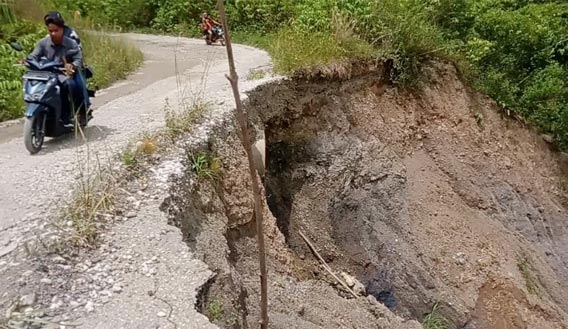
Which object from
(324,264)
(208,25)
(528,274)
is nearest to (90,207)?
(324,264)

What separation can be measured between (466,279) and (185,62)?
7.00 m

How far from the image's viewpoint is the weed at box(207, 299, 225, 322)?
13.6 feet

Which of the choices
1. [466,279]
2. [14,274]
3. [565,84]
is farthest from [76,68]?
[565,84]

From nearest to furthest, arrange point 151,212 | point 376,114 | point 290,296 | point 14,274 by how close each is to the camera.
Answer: point 14,274 → point 151,212 → point 290,296 → point 376,114

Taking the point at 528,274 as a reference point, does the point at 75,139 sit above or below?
above

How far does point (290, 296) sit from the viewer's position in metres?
6.44

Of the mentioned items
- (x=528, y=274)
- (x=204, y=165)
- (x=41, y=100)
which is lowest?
(x=528, y=274)

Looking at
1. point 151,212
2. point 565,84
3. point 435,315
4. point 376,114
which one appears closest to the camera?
point 151,212

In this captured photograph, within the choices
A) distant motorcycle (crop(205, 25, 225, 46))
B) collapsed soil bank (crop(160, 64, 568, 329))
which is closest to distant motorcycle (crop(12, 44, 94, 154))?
collapsed soil bank (crop(160, 64, 568, 329))

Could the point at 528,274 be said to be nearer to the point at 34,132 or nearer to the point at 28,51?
the point at 34,132

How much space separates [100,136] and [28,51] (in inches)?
202

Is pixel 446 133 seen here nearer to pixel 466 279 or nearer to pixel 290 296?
pixel 466 279

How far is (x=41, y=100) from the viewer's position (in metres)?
6.27

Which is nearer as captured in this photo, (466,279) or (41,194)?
(41,194)
